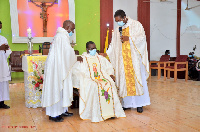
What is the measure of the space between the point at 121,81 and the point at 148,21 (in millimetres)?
7389

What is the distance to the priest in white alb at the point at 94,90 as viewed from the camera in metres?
3.52

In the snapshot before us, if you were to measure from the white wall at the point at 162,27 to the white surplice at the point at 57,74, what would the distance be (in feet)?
26.5

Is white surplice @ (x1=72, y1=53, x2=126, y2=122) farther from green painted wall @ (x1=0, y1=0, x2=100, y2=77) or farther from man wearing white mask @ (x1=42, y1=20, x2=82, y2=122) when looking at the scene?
green painted wall @ (x1=0, y1=0, x2=100, y2=77)

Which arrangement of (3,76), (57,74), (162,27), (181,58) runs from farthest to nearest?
1. (162,27)
2. (181,58)
3. (3,76)
4. (57,74)

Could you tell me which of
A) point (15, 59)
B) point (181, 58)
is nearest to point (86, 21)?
point (15, 59)

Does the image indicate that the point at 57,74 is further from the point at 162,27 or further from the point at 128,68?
the point at 162,27

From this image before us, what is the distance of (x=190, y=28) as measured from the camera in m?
12.1

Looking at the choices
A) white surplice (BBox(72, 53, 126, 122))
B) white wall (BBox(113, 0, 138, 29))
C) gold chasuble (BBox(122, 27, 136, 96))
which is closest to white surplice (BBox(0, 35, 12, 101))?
white surplice (BBox(72, 53, 126, 122))

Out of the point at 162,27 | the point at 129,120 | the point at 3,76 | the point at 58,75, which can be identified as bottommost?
the point at 129,120

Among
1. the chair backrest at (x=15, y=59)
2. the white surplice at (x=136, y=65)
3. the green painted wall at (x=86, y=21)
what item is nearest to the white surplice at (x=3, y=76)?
the white surplice at (x=136, y=65)

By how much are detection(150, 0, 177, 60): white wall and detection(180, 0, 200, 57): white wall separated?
62 cm

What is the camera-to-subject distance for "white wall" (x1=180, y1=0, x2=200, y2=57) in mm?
11828

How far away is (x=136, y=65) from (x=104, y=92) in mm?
903

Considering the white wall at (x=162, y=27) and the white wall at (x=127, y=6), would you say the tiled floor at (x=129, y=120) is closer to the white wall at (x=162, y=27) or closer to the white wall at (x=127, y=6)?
the white wall at (x=127, y=6)
